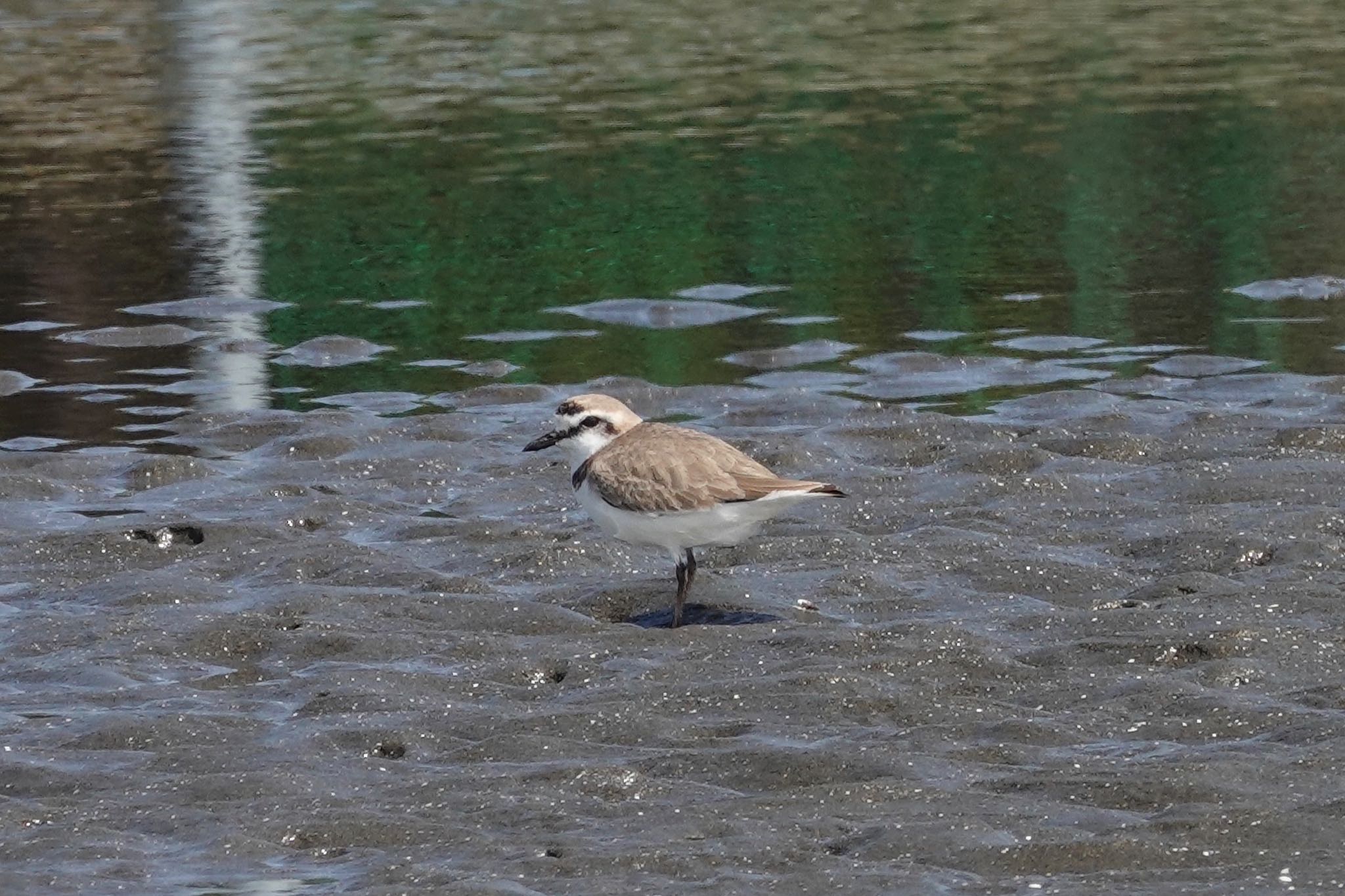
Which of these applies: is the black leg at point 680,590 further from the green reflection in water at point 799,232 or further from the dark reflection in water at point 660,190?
the green reflection in water at point 799,232

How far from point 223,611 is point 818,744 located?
3737mm

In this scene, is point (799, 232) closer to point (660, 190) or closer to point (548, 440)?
point (660, 190)

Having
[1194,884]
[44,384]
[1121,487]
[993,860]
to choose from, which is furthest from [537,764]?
[44,384]

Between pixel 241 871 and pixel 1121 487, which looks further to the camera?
A: pixel 1121 487

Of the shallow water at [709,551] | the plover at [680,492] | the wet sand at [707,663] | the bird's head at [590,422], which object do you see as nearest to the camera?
the wet sand at [707,663]

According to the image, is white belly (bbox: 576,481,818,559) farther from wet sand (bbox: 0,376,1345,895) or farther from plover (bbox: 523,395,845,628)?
wet sand (bbox: 0,376,1345,895)

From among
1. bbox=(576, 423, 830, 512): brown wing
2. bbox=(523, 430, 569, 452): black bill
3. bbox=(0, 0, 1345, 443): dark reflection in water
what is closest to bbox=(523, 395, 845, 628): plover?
bbox=(576, 423, 830, 512): brown wing

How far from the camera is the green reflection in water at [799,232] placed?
1789 centimetres

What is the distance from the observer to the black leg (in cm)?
1095

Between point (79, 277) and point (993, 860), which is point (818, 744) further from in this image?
point (79, 277)

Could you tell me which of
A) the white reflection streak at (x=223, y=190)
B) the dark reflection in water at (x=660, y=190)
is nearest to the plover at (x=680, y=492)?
the dark reflection in water at (x=660, y=190)

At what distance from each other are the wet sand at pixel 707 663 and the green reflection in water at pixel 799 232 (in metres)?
2.53

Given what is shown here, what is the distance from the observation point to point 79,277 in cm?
2167

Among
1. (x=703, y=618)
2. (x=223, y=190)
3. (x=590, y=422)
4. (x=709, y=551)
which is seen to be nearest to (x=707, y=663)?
(x=703, y=618)
